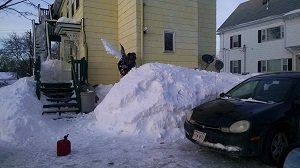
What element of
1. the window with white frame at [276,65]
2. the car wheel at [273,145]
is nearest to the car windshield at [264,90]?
the car wheel at [273,145]

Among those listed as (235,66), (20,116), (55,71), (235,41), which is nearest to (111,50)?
(55,71)

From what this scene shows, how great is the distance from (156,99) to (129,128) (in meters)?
0.97

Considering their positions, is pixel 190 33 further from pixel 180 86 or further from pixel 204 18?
pixel 180 86

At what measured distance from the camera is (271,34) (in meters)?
26.4

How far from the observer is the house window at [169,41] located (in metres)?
13.8

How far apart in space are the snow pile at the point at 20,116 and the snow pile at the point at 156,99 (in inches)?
67.0

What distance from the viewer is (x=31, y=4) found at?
1269cm

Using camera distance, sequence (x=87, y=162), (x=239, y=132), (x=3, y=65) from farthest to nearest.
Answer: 1. (x=3, y=65)
2. (x=87, y=162)
3. (x=239, y=132)

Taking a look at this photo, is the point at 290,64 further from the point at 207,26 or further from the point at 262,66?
the point at 207,26

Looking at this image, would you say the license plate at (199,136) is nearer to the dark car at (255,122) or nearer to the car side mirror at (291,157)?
the dark car at (255,122)

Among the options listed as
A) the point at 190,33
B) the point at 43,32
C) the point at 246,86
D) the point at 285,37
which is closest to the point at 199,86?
the point at 246,86

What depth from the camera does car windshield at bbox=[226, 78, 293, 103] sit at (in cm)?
606

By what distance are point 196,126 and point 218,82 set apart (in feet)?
11.4

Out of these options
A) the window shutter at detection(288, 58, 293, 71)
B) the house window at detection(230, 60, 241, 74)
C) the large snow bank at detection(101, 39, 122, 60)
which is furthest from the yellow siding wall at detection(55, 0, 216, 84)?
the house window at detection(230, 60, 241, 74)
